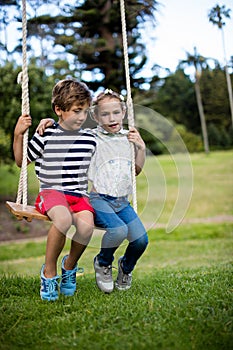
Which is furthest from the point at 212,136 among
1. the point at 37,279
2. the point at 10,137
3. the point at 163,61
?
the point at 37,279

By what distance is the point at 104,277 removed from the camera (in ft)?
9.81

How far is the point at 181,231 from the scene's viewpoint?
35.2 feet

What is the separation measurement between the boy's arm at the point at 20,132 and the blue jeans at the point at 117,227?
547mm

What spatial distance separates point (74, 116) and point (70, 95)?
140mm

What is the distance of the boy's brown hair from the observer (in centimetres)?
300

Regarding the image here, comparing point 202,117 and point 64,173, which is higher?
point 202,117

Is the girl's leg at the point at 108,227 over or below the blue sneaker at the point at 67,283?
over

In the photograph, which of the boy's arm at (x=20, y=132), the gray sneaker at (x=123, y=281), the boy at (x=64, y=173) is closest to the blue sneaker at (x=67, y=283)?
the boy at (x=64, y=173)

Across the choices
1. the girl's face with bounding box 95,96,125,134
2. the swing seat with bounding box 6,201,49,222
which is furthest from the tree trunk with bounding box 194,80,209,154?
the swing seat with bounding box 6,201,49,222

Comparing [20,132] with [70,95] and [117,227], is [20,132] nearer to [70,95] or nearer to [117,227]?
[70,95]

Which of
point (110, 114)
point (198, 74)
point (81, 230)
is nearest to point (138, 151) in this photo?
point (110, 114)

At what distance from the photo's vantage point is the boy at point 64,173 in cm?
280

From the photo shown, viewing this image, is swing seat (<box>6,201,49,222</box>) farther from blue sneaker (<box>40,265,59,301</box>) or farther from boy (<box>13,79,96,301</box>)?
blue sneaker (<box>40,265,59,301</box>)

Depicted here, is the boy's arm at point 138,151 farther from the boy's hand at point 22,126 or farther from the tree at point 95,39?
the tree at point 95,39
